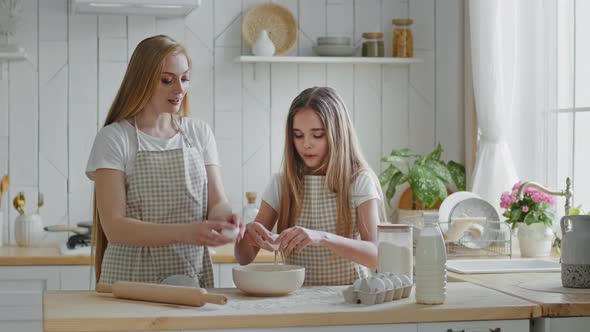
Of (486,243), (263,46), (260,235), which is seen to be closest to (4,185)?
(263,46)

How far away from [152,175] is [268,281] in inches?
22.2

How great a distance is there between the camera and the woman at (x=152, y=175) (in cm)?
231

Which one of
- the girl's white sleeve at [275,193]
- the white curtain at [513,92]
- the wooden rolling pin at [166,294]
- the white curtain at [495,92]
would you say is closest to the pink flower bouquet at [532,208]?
the white curtain at [513,92]

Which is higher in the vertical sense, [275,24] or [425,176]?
[275,24]

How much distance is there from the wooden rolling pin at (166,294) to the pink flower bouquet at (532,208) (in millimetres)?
1688

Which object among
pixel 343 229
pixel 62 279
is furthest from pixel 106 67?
pixel 343 229

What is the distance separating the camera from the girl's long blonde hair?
2.45 meters

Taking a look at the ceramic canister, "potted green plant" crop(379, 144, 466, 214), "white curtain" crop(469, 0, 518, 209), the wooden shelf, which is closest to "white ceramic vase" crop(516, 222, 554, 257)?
"white curtain" crop(469, 0, 518, 209)

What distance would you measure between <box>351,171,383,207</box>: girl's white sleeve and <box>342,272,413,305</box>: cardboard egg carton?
440 mm

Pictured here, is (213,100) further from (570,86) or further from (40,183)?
(570,86)

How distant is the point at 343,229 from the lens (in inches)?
97.3

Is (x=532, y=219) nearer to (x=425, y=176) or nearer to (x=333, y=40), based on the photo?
(x=425, y=176)

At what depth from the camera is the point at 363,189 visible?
95.5 inches

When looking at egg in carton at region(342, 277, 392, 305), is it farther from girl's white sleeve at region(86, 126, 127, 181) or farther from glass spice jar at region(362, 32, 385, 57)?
glass spice jar at region(362, 32, 385, 57)
